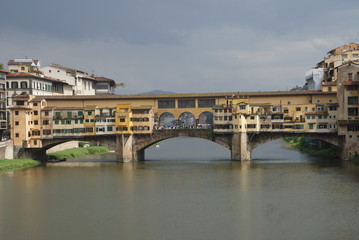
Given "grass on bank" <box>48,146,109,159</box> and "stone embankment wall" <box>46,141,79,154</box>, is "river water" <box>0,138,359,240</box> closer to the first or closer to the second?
"grass on bank" <box>48,146,109,159</box>

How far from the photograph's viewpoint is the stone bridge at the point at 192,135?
58031 millimetres

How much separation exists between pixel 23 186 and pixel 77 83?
4131 cm

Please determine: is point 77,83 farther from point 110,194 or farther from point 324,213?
point 324,213

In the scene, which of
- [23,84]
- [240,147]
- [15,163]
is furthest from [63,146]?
[240,147]

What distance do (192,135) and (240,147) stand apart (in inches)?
226

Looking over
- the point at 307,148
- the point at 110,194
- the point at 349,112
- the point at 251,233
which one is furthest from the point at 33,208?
the point at 307,148

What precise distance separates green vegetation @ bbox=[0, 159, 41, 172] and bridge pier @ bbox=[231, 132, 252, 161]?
21882mm

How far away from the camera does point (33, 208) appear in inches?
1347

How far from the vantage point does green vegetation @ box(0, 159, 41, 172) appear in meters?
52.3

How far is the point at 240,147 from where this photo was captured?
5794 cm

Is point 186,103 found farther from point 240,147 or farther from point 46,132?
point 46,132

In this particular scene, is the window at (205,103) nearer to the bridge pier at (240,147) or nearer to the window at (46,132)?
the bridge pier at (240,147)

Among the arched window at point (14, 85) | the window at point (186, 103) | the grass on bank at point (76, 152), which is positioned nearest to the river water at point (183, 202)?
the grass on bank at point (76, 152)

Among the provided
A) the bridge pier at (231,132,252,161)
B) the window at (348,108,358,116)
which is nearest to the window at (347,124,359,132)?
the window at (348,108,358,116)
